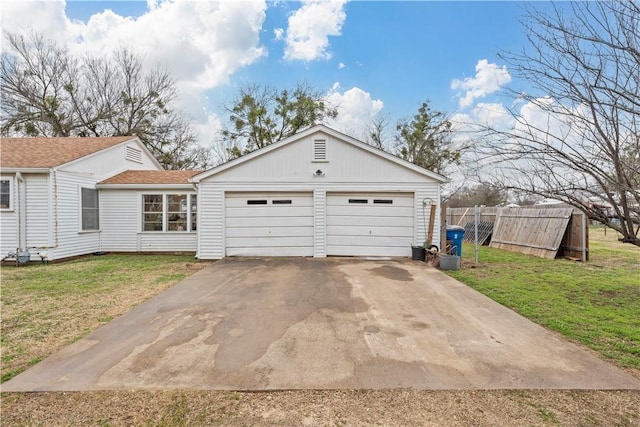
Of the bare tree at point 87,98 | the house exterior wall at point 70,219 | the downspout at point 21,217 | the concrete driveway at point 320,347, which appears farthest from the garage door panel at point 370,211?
the bare tree at point 87,98

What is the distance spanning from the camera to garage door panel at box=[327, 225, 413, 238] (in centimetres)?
1011

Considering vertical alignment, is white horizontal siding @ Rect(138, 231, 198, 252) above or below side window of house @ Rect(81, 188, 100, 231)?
below

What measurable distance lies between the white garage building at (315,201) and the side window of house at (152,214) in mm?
2625

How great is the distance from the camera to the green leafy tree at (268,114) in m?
23.0

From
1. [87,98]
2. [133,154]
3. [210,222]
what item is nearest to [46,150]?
[133,154]

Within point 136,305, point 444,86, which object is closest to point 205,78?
point 444,86

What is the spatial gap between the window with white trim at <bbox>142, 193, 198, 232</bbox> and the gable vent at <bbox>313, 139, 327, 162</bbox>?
4.80m

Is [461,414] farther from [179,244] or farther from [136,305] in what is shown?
[179,244]

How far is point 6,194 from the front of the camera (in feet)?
31.2

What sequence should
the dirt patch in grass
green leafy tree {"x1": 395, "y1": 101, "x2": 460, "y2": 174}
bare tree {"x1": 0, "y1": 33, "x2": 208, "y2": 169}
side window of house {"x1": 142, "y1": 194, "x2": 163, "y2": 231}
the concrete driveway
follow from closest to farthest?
the dirt patch in grass
the concrete driveway
side window of house {"x1": 142, "y1": 194, "x2": 163, "y2": 231}
bare tree {"x1": 0, "y1": 33, "x2": 208, "y2": 169}
green leafy tree {"x1": 395, "y1": 101, "x2": 460, "y2": 174}

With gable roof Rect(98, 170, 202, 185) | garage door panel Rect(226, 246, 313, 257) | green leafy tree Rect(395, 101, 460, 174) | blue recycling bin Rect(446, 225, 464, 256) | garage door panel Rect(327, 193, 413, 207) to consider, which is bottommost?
garage door panel Rect(226, 246, 313, 257)

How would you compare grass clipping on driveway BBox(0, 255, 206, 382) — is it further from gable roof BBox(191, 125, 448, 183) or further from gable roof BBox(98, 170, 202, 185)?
gable roof BBox(191, 125, 448, 183)

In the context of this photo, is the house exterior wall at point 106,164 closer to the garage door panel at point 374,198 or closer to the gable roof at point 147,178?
the gable roof at point 147,178

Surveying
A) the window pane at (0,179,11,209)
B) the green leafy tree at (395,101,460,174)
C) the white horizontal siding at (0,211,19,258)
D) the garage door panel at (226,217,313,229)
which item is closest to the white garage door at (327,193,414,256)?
the garage door panel at (226,217,313,229)
